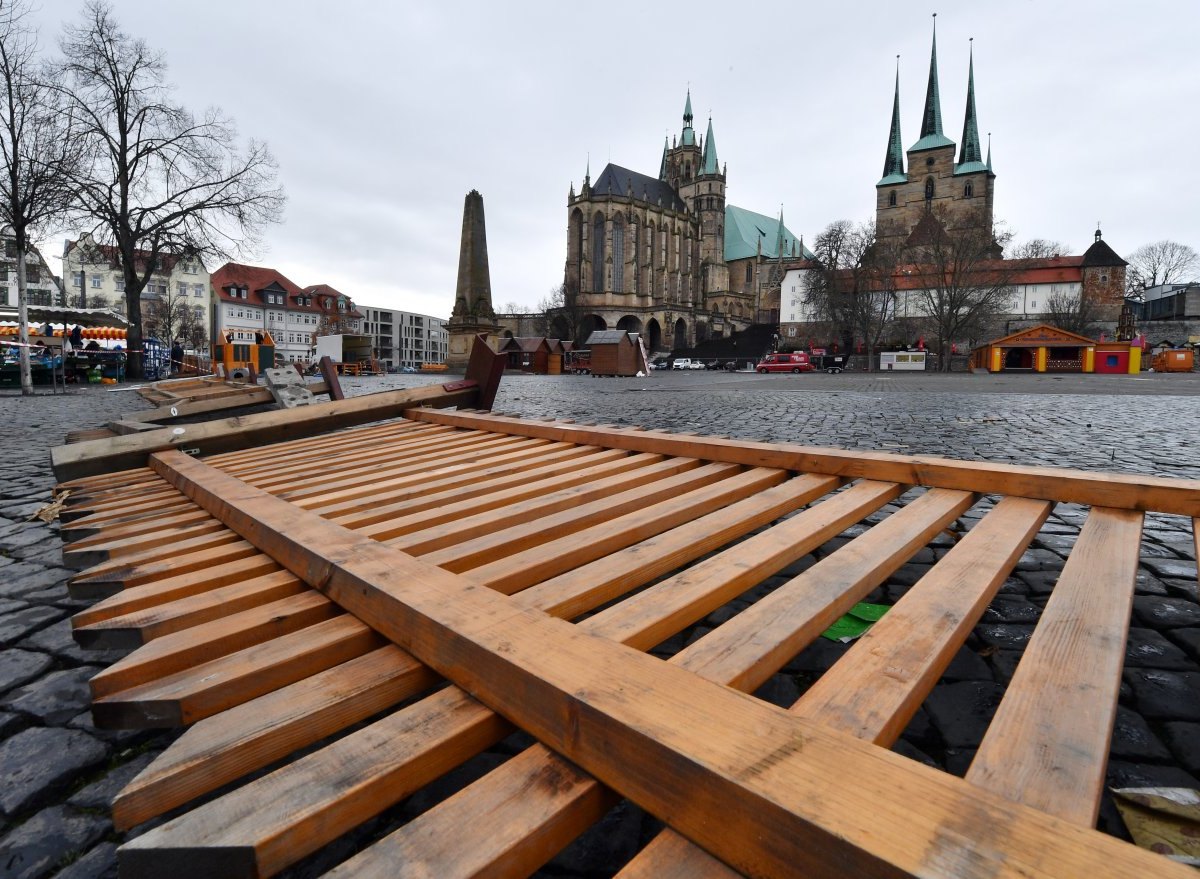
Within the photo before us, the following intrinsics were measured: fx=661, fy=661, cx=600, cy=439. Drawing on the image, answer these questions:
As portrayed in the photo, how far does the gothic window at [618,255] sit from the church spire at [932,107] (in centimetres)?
3582

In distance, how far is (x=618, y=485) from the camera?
9.00ft

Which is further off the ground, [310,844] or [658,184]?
[658,184]

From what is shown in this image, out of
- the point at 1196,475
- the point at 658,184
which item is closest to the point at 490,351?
the point at 1196,475

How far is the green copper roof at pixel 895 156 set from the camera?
7500cm

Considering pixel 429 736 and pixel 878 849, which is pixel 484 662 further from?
pixel 878 849

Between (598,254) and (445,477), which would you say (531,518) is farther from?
(598,254)

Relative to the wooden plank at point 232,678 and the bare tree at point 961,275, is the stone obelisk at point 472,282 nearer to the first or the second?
the wooden plank at point 232,678

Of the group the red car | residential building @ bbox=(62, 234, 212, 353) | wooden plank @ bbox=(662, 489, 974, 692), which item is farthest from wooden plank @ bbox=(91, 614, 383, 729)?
the red car

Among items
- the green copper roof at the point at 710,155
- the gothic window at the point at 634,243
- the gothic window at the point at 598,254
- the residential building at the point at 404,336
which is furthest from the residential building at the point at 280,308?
the green copper roof at the point at 710,155

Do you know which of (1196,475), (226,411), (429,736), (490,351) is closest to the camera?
(429,736)

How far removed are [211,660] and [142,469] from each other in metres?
3.22

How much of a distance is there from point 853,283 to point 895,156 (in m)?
30.8

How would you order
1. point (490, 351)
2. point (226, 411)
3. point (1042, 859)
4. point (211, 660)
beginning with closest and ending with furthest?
1. point (1042, 859)
2. point (211, 660)
3. point (490, 351)
4. point (226, 411)

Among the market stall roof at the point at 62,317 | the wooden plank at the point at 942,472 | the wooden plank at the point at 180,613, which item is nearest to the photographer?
the wooden plank at the point at 180,613
